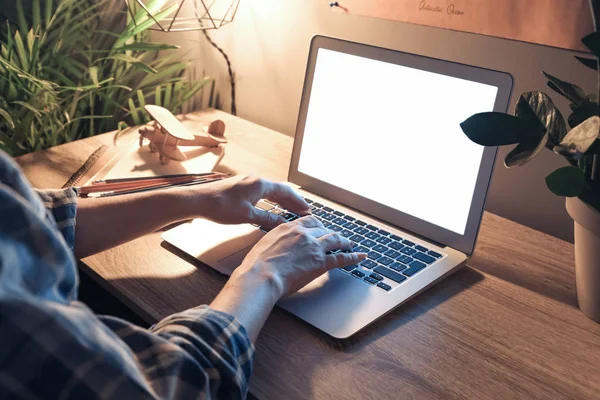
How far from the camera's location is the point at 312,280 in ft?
2.58

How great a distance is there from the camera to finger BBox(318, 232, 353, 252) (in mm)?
819

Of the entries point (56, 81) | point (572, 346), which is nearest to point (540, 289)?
point (572, 346)

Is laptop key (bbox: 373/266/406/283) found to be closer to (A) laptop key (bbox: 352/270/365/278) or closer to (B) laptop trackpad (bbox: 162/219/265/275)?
(A) laptop key (bbox: 352/270/365/278)

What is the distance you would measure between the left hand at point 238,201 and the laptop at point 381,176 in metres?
0.03

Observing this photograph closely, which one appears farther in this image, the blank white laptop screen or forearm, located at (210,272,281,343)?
the blank white laptop screen

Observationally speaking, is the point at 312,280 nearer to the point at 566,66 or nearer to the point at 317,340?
the point at 317,340

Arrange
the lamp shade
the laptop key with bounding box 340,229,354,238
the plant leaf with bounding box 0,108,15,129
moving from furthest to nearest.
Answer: the lamp shade, the plant leaf with bounding box 0,108,15,129, the laptop key with bounding box 340,229,354,238

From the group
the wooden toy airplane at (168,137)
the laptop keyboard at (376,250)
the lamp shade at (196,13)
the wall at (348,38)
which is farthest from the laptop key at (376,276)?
the lamp shade at (196,13)

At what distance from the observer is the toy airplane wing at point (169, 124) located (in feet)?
3.54

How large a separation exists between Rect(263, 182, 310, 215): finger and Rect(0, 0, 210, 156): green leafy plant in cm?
44

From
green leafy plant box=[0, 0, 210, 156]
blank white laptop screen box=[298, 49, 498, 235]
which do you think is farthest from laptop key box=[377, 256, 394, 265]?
green leafy plant box=[0, 0, 210, 156]

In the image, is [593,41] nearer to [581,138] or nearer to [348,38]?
[581,138]

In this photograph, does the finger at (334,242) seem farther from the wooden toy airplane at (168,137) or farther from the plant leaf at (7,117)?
the plant leaf at (7,117)

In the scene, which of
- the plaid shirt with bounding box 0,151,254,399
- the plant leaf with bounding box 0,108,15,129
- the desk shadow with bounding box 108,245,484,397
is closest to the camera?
the plaid shirt with bounding box 0,151,254,399
